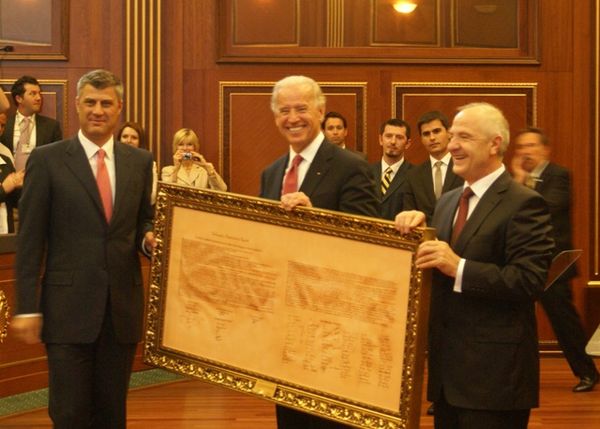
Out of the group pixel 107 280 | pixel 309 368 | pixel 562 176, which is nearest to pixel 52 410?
pixel 107 280

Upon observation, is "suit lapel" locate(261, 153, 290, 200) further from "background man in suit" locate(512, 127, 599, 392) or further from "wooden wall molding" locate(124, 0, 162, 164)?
"wooden wall molding" locate(124, 0, 162, 164)

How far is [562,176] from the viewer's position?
6.18 m

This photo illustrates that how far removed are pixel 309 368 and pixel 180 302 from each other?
56 centimetres

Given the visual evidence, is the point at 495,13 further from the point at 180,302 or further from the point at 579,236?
the point at 180,302

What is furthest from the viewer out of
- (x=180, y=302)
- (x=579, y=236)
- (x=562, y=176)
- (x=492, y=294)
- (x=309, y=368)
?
(x=579, y=236)

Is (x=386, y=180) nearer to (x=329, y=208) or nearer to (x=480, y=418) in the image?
(x=329, y=208)

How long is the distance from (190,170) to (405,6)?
2.11 meters

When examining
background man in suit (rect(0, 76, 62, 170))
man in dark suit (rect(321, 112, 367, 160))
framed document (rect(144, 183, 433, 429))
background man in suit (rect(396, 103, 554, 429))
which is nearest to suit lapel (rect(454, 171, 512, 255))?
background man in suit (rect(396, 103, 554, 429))

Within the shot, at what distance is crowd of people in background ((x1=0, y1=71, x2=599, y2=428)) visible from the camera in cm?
316

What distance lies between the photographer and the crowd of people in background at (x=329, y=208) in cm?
316

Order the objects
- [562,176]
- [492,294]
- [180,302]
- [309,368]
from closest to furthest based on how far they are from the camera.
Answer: [492,294], [309,368], [180,302], [562,176]

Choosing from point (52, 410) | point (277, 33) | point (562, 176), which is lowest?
point (52, 410)

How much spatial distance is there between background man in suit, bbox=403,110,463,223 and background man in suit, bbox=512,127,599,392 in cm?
42

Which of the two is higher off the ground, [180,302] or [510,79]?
[510,79]
